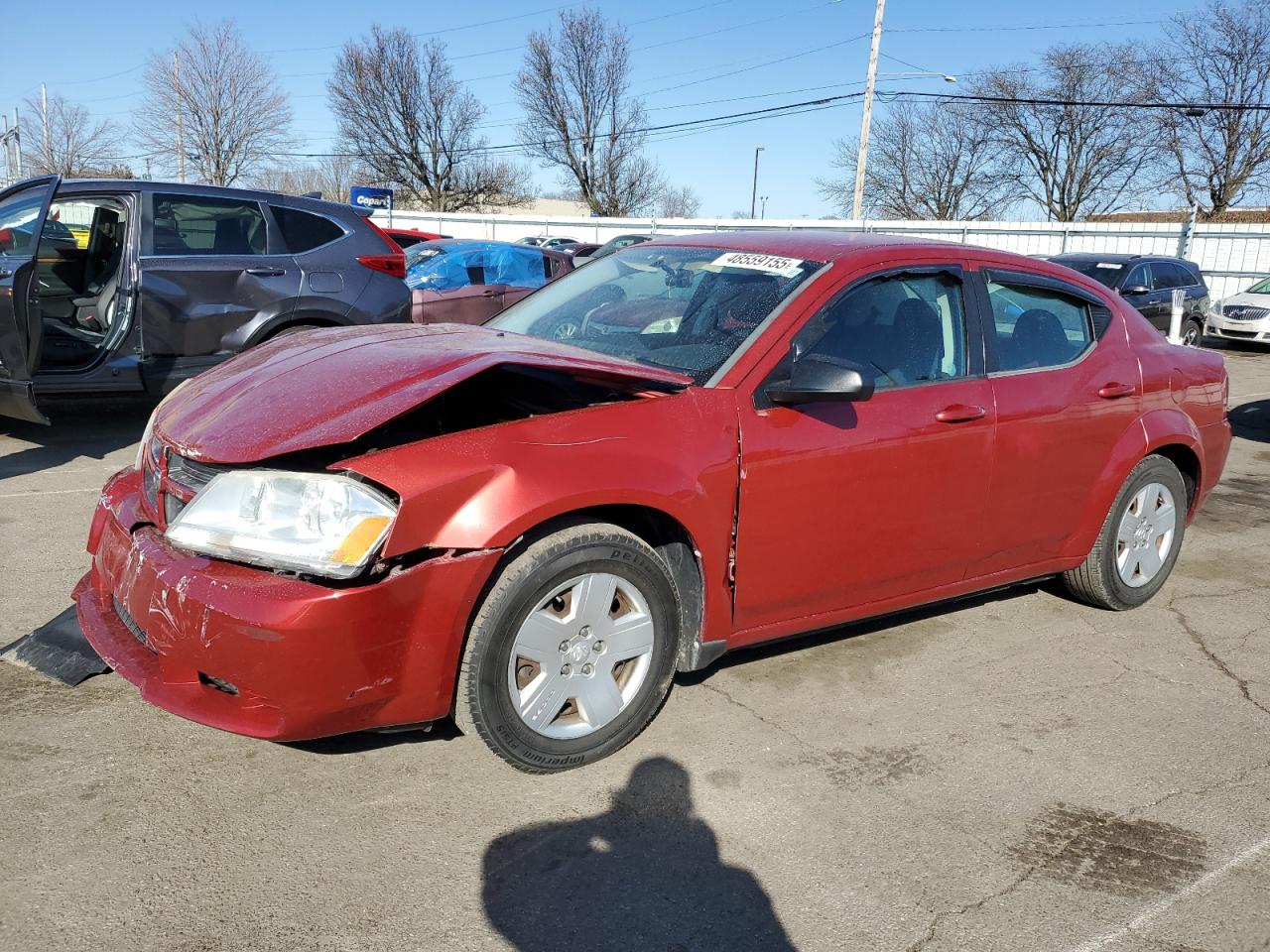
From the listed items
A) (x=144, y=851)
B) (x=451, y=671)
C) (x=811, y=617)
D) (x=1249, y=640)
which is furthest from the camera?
(x=1249, y=640)

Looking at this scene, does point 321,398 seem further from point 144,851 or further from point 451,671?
point 144,851

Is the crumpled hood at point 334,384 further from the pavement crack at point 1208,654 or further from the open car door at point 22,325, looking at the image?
the open car door at point 22,325

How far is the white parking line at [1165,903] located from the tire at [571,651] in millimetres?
1369

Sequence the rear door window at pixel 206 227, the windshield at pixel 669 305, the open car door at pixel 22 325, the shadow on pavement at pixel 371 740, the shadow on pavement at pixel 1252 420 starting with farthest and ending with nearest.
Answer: the shadow on pavement at pixel 1252 420
the rear door window at pixel 206 227
the open car door at pixel 22 325
the windshield at pixel 669 305
the shadow on pavement at pixel 371 740

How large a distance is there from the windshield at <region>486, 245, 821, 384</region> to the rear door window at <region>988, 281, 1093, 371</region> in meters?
0.92

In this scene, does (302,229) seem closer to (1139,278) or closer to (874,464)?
(874,464)

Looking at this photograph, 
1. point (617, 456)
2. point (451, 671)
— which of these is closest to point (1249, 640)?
point (617, 456)

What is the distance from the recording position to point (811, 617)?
11.7 feet

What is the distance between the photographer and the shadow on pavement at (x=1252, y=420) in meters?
9.84

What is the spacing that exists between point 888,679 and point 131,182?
640cm

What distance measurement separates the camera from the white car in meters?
18.3

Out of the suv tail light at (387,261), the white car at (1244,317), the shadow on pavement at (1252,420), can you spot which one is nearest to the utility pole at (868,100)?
the white car at (1244,317)

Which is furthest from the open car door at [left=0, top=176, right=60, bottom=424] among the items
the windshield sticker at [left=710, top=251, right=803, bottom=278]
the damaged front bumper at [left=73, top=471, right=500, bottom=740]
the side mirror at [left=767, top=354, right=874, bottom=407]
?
the side mirror at [left=767, top=354, right=874, bottom=407]

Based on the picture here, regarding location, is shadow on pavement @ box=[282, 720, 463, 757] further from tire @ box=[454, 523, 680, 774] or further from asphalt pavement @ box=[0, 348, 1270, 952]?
tire @ box=[454, 523, 680, 774]
